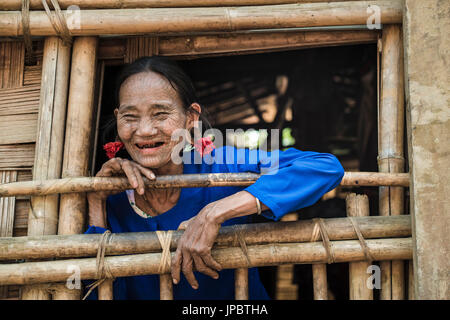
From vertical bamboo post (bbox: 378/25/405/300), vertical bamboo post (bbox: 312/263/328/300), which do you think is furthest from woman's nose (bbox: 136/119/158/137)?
vertical bamboo post (bbox: 378/25/405/300)

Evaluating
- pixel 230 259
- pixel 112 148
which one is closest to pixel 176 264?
pixel 230 259

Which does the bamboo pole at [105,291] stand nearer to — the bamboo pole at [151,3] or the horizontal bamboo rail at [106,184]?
the horizontal bamboo rail at [106,184]

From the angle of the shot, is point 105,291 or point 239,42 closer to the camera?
point 105,291

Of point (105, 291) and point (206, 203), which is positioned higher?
point (206, 203)

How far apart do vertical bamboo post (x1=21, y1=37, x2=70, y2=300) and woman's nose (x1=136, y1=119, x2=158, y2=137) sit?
374 millimetres

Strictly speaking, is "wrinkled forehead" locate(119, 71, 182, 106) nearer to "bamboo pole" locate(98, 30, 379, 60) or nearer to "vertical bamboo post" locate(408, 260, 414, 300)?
"bamboo pole" locate(98, 30, 379, 60)

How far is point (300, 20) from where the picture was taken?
2.08 metres

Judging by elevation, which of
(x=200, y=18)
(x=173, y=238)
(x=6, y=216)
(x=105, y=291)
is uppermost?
(x=200, y=18)

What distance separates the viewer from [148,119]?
6.92 feet

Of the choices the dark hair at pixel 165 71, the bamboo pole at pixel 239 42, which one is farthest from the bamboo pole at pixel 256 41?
the dark hair at pixel 165 71

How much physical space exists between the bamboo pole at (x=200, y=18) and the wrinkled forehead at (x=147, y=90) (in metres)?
0.24

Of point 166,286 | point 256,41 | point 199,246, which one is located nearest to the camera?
point 199,246

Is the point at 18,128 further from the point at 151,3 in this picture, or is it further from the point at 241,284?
the point at 241,284

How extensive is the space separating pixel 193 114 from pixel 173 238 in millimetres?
812
